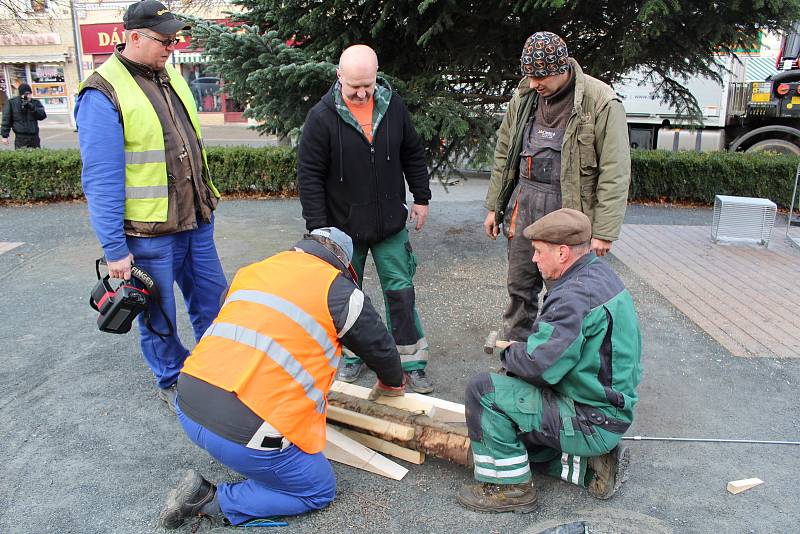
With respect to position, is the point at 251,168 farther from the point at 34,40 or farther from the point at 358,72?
the point at 34,40

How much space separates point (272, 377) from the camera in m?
2.41

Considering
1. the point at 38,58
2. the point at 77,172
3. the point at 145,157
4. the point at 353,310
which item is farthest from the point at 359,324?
the point at 38,58

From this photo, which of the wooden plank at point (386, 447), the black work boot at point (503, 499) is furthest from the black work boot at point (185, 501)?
the black work boot at point (503, 499)

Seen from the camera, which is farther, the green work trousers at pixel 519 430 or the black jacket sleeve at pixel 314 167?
the black jacket sleeve at pixel 314 167

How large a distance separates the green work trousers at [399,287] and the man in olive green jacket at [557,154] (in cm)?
65

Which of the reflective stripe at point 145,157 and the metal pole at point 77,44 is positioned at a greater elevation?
the metal pole at point 77,44

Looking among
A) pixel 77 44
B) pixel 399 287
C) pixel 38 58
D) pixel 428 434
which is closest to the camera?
pixel 428 434

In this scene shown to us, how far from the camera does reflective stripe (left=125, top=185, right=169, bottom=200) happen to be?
129 inches

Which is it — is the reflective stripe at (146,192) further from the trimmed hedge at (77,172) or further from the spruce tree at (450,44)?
the trimmed hedge at (77,172)

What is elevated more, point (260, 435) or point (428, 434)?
Answer: point (260, 435)

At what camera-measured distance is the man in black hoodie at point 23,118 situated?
10.8 meters

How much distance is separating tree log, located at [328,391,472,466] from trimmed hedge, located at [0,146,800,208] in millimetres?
6685

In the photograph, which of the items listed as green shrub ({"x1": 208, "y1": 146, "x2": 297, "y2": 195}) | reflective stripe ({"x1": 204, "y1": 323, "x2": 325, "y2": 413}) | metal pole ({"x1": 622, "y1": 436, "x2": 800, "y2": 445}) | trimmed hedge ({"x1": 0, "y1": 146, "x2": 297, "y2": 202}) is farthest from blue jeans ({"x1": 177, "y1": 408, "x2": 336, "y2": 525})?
green shrub ({"x1": 208, "y1": 146, "x2": 297, "y2": 195})

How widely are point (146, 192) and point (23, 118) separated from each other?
9.56 m
